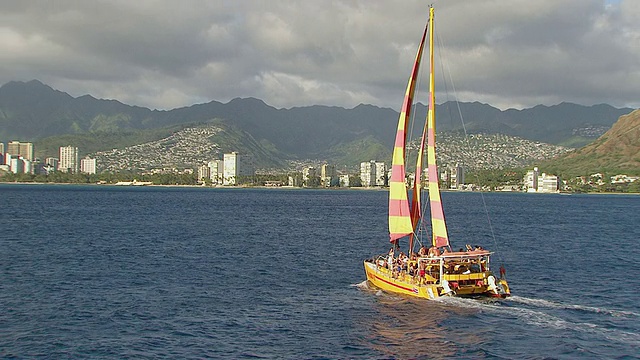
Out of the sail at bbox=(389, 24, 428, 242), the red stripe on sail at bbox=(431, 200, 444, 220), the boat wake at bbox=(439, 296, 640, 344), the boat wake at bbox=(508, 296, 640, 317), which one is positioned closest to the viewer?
the boat wake at bbox=(439, 296, 640, 344)

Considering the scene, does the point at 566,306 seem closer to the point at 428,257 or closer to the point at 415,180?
the point at 428,257

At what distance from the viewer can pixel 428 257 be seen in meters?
49.4

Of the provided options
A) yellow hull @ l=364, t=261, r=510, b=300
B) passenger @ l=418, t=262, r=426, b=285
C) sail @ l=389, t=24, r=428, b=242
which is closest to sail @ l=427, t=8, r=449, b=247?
sail @ l=389, t=24, r=428, b=242

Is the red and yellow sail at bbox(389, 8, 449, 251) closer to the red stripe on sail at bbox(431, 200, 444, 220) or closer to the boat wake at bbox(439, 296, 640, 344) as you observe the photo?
the red stripe on sail at bbox(431, 200, 444, 220)

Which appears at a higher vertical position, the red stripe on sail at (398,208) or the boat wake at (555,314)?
the red stripe on sail at (398,208)

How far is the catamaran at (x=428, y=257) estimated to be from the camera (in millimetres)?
48844

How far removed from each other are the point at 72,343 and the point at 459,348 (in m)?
22.9

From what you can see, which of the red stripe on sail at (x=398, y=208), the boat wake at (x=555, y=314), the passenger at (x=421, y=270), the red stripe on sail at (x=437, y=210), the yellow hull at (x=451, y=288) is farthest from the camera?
the red stripe on sail at (x=398, y=208)

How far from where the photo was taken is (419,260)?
4944 cm

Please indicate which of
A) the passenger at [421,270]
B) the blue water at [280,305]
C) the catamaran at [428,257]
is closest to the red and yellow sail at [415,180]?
the catamaran at [428,257]

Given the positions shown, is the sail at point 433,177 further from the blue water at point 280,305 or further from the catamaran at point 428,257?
the blue water at point 280,305

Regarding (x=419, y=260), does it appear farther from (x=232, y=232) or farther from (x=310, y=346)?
(x=232, y=232)

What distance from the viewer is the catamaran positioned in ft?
160

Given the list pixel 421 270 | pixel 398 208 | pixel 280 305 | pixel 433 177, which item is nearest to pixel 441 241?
pixel 421 270
